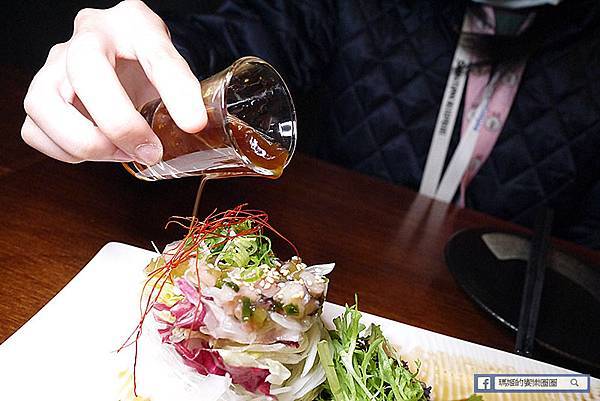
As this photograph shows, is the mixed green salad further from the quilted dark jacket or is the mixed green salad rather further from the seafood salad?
the quilted dark jacket

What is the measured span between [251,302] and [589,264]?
1.10 m

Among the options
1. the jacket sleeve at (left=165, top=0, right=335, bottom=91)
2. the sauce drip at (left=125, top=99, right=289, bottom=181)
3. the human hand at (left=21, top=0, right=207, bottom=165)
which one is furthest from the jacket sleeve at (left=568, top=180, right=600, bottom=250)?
the human hand at (left=21, top=0, right=207, bottom=165)

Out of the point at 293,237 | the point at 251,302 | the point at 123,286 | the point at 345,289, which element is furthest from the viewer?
the point at 293,237

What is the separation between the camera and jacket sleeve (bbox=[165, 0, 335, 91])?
171 centimetres

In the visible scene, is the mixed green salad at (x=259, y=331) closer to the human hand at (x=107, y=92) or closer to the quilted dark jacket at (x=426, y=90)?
the human hand at (x=107, y=92)

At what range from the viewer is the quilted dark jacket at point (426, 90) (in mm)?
2016

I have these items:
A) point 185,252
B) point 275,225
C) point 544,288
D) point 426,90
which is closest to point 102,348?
point 185,252

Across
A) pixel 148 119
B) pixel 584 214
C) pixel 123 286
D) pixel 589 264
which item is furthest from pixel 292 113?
pixel 584 214

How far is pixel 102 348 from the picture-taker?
1.01 meters

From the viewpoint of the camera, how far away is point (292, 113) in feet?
3.35

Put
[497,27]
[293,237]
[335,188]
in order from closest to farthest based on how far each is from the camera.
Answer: [293,237] → [335,188] → [497,27]

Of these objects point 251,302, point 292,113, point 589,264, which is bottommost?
point 589,264

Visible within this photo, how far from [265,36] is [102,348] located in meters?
1.19

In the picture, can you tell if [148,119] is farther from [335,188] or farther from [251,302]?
[335,188]
